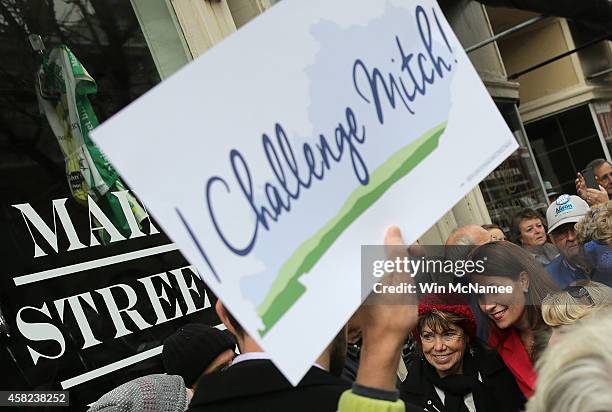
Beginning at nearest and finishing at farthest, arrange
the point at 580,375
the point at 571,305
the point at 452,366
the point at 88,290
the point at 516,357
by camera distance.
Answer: the point at 580,375 → the point at 571,305 → the point at 516,357 → the point at 452,366 → the point at 88,290

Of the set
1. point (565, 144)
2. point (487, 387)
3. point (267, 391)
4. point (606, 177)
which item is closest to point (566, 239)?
point (487, 387)

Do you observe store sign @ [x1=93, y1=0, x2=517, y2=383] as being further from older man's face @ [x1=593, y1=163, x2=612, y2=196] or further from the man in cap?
older man's face @ [x1=593, y1=163, x2=612, y2=196]

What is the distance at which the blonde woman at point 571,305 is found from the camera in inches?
87.5

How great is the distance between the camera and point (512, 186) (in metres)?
10.0

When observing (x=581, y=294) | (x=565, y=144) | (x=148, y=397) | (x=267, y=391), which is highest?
(x=267, y=391)

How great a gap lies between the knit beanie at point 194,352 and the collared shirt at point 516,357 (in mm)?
990

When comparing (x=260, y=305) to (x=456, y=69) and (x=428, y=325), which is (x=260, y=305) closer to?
(x=456, y=69)

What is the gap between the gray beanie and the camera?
244 centimetres

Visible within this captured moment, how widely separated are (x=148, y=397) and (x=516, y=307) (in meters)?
1.30

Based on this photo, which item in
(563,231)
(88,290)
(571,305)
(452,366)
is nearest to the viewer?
(571,305)

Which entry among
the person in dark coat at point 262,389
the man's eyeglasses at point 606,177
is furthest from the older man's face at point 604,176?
the person in dark coat at point 262,389

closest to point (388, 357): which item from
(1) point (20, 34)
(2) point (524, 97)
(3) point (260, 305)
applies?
(3) point (260, 305)

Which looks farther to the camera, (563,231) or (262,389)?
(563,231)

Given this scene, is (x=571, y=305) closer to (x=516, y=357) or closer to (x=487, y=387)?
(x=516, y=357)
